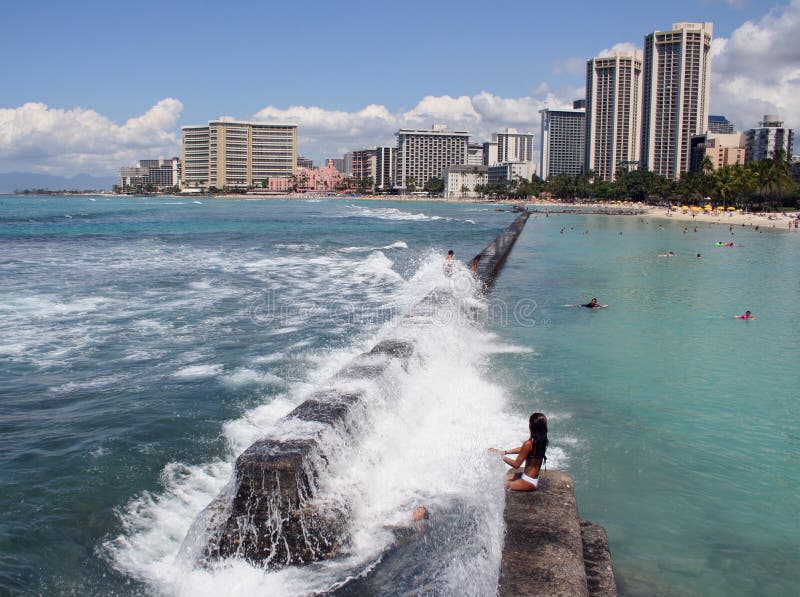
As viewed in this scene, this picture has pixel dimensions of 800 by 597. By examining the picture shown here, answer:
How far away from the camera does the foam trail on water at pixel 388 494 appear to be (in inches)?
223

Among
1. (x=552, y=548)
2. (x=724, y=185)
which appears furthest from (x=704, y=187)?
(x=552, y=548)

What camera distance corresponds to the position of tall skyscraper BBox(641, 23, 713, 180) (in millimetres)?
183500

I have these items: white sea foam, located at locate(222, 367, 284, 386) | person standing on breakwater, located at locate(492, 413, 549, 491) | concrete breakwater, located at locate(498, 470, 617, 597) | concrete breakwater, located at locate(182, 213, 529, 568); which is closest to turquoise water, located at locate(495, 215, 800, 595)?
concrete breakwater, located at locate(498, 470, 617, 597)

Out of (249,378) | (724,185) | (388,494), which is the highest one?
(724,185)

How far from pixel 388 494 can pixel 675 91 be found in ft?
678

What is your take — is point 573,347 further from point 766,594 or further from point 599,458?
point 766,594

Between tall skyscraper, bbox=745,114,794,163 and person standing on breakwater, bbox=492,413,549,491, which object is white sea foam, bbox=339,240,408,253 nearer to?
person standing on breakwater, bbox=492,413,549,491

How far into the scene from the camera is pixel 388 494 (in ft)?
23.2

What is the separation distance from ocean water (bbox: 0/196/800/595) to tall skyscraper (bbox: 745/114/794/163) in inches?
7408

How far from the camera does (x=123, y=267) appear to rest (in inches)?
1135

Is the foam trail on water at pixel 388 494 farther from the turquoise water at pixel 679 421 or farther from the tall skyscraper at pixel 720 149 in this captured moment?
the tall skyscraper at pixel 720 149

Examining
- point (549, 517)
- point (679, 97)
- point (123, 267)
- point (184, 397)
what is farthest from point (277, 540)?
point (679, 97)

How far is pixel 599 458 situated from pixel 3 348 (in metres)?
11.9

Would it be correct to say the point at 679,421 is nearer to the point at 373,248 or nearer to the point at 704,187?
the point at 373,248
